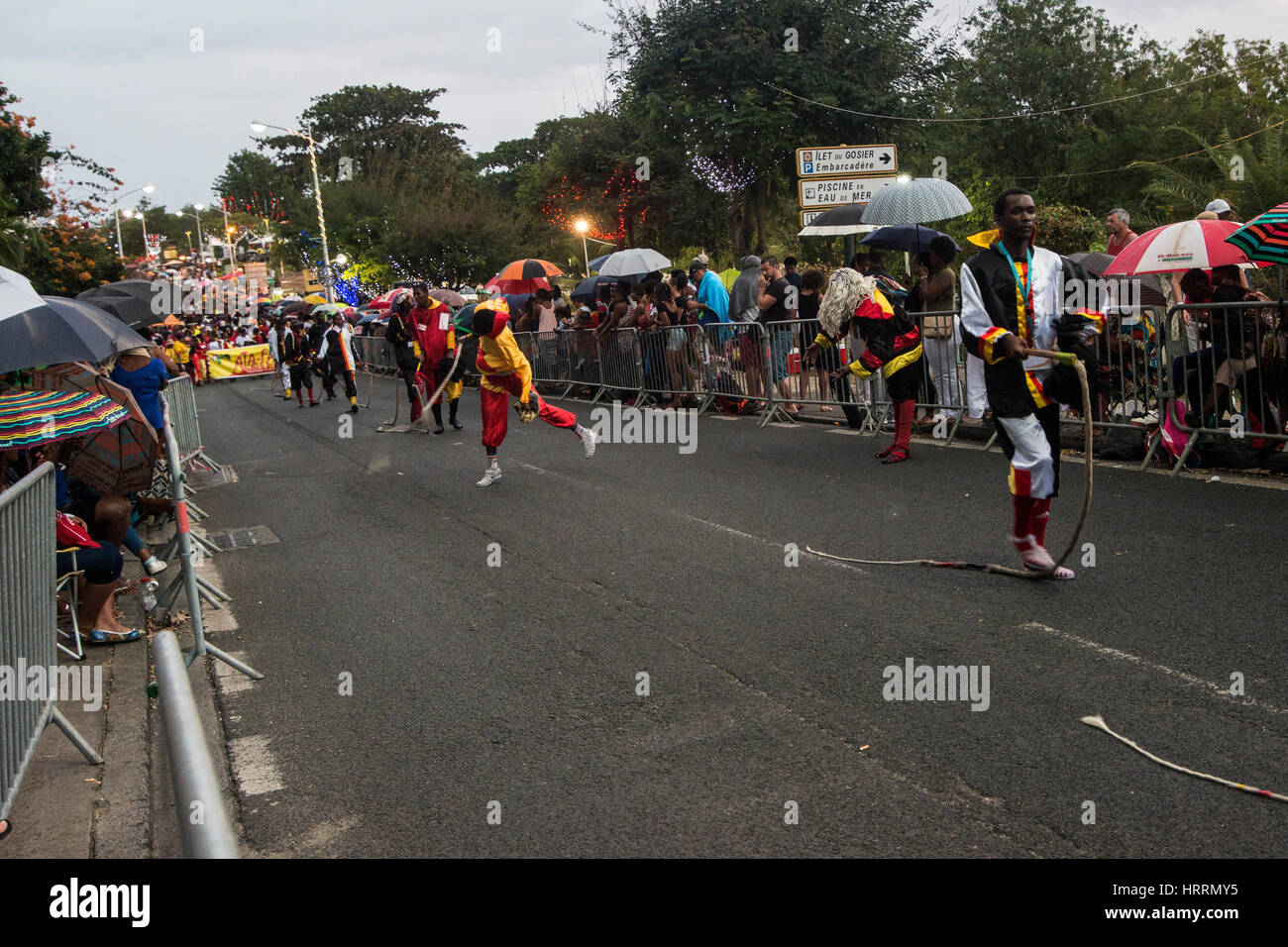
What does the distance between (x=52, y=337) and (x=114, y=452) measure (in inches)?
41.0

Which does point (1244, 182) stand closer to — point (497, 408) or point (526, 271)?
point (526, 271)

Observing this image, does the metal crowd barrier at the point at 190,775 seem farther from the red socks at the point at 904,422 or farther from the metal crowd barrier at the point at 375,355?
the metal crowd barrier at the point at 375,355

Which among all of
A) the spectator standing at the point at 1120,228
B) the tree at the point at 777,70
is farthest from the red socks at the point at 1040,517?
the tree at the point at 777,70

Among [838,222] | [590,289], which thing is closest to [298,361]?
[590,289]

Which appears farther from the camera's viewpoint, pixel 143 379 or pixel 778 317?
pixel 778 317

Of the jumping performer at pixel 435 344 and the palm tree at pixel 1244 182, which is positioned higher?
the palm tree at pixel 1244 182

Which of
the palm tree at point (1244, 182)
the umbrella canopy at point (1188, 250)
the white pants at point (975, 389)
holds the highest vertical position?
the palm tree at point (1244, 182)

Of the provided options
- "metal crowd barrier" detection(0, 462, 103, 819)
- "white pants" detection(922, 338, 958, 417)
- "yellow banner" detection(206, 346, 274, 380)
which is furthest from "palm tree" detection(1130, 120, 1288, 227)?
"yellow banner" detection(206, 346, 274, 380)

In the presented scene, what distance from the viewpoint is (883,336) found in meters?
11.1

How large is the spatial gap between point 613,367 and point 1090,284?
32.1 feet

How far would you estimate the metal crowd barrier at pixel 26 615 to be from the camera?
408cm

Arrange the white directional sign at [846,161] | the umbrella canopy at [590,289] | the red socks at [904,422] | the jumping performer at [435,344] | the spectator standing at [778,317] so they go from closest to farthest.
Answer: the red socks at [904,422]
the spectator standing at [778,317]
the jumping performer at [435,344]
the white directional sign at [846,161]
the umbrella canopy at [590,289]

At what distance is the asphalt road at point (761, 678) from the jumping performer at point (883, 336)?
4.02ft
